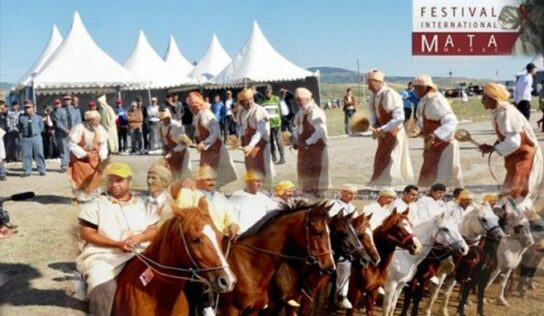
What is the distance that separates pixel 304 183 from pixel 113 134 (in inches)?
33.8

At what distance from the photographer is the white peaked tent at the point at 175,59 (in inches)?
100

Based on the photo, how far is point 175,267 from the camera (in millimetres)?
2590

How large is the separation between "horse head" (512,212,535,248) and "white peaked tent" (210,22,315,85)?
1.14 m

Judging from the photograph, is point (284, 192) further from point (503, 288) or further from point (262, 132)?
point (503, 288)

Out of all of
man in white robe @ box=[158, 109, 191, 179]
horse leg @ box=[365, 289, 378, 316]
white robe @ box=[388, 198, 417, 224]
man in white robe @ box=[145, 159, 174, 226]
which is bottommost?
horse leg @ box=[365, 289, 378, 316]

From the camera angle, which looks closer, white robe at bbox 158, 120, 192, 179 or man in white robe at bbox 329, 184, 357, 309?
man in white robe at bbox 329, 184, 357, 309

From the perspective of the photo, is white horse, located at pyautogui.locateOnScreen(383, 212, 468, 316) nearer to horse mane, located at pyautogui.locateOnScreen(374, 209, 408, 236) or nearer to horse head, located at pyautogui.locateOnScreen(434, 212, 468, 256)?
horse head, located at pyautogui.locateOnScreen(434, 212, 468, 256)

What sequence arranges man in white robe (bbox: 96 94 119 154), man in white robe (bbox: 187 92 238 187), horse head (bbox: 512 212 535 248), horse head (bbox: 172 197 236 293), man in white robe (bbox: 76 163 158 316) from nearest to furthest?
horse head (bbox: 172 197 236 293), man in white robe (bbox: 76 163 158 316), man in white robe (bbox: 96 94 119 154), horse head (bbox: 512 212 535 248), man in white robe (bbox: 187 92 238 187)

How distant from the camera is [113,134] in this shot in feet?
10.5

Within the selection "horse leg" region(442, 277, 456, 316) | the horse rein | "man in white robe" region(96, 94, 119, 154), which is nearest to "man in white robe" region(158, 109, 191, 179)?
"man in white robe" region(96, 94, 119, 154)

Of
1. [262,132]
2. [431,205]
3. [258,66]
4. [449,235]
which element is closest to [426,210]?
[431,205]

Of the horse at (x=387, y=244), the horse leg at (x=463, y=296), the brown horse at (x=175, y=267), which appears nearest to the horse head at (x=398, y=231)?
the horse at (x=387, y=244)

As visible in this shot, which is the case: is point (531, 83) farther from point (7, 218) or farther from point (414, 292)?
point (7, 218)

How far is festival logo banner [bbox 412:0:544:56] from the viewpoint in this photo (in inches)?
100
